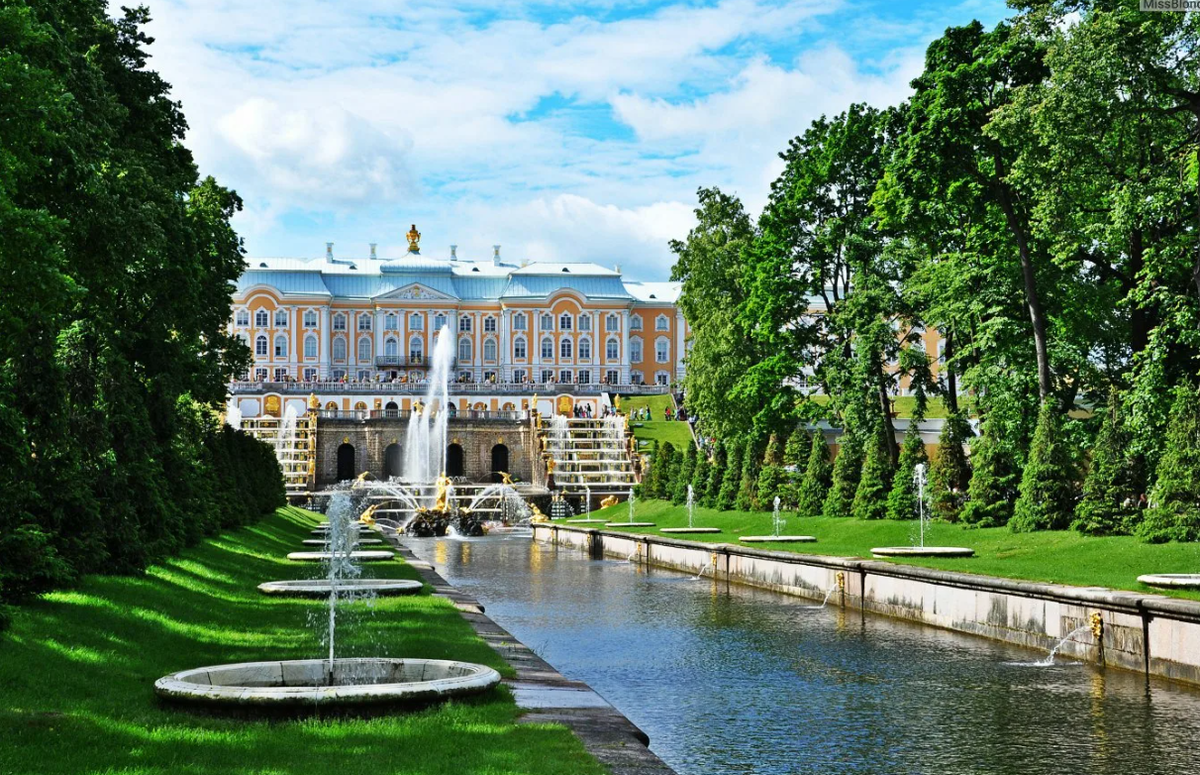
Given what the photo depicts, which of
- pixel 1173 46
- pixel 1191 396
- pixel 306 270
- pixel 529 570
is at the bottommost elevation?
pixel 529 570

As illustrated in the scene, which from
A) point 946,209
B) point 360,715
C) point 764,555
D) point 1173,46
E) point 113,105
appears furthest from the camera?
point 946,209

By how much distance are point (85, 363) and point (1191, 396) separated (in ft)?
51.7

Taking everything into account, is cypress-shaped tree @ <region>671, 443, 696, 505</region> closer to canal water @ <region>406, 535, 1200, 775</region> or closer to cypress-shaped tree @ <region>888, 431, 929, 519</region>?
cypress-shaped tree @ <region>888, 431, 929, 519</region>

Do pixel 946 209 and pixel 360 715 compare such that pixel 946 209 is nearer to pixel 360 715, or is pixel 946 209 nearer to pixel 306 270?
pixel 360 715

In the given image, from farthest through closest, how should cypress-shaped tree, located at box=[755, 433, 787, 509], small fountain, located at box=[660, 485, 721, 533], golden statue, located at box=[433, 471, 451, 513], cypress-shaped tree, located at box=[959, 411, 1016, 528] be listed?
golden statue, located at box=[433, 471, 451, 513]
cypress-shaped tree, located at box=[755, 433, 787, 509]
small fountain, located at box=[660, 485, 721, 533]
cypress-shaped tree, located at box=[959, 411, 1016, 528]

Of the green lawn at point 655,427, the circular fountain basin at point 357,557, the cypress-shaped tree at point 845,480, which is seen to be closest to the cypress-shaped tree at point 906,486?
the cypress-shaped tree at point 845,480

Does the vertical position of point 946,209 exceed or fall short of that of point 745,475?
it exceeds it

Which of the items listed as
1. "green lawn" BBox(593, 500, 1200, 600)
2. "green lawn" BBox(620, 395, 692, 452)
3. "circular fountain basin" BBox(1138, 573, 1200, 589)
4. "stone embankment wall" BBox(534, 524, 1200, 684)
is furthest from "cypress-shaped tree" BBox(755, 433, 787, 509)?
"green lawn" BBox(620, 395, 692, 452)

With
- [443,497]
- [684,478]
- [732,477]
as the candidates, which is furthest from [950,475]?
[443,497]

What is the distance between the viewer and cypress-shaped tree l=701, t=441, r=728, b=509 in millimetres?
41406

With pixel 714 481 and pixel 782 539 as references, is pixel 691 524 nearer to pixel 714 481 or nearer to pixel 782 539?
pixel 714 481

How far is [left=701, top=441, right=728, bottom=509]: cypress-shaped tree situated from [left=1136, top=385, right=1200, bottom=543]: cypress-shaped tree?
2203cm

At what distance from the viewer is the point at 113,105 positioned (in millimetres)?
15656

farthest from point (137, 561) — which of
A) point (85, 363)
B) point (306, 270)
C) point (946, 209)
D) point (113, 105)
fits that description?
point (306, 270)
